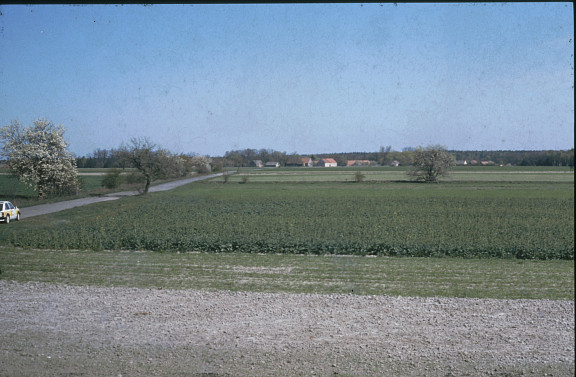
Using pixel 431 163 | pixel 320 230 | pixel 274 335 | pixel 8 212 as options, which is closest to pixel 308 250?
pixel 320 230

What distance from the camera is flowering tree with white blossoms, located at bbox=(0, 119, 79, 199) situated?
8.70 m

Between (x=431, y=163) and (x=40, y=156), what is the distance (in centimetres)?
3294

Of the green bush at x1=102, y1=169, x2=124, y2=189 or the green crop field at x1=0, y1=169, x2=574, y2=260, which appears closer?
the green crop field at x1=0, y1=169, x2=574, y2=260

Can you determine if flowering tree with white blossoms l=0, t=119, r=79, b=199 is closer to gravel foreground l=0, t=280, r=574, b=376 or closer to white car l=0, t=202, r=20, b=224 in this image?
white car l=0, t=202, r=20, b=224

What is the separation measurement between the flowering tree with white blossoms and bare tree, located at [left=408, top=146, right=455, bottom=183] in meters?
31.0

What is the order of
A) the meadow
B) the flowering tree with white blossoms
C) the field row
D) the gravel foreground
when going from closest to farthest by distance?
the gravel foreground < the meadow < the flowering tree with white blossoms < the field row

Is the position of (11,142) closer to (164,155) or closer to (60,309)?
(60,309)

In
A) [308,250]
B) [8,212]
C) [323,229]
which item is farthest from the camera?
[323,229]

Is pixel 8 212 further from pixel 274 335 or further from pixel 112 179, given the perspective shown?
pixel 112 179

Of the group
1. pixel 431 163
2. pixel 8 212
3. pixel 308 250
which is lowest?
pixel 308 250

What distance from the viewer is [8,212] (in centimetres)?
983

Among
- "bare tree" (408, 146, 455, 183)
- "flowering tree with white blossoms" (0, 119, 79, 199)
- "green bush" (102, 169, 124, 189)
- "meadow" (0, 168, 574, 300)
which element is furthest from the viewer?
"bare tree" (408, 146, 455, 183)

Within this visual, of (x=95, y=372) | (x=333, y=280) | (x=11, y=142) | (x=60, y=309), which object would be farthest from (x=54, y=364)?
(x=11, y=142)

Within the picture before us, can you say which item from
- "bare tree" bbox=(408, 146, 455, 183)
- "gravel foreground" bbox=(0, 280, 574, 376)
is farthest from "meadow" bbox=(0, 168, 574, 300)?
"bare tree" bbox=(408, 146, 455, 183)
